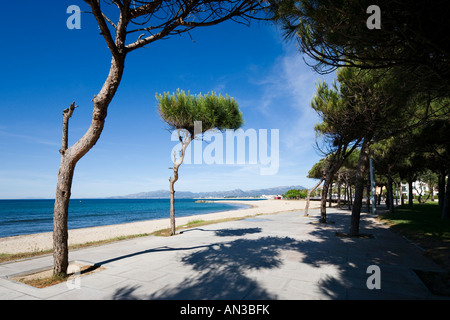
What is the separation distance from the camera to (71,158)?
4.97 metres

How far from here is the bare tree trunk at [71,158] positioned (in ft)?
16.1

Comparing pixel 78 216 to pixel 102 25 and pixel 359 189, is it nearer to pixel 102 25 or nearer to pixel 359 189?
pixel 102 25

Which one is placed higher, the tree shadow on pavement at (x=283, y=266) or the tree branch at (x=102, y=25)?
the tree branch at (x=102, y=25)

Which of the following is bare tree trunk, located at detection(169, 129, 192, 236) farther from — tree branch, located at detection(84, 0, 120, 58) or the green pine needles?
tree branch, located at detection(84, 0, 120, 58)

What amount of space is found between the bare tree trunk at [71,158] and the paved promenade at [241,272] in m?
0.74

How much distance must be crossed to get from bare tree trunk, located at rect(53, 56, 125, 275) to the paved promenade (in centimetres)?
74

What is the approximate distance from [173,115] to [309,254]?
25.2 ft

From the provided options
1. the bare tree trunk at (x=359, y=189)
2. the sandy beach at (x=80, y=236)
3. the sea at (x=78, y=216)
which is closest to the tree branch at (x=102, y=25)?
the bare tree trunk at (x=359, y=189)

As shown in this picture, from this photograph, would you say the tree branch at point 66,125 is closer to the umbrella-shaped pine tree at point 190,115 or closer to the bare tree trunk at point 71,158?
the bare tree trunk at point 71,158

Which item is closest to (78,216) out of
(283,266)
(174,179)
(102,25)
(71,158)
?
(174,179)

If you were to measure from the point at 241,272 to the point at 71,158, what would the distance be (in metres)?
4.42

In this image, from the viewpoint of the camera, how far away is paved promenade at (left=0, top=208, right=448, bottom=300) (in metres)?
3.94

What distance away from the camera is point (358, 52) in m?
4.80
